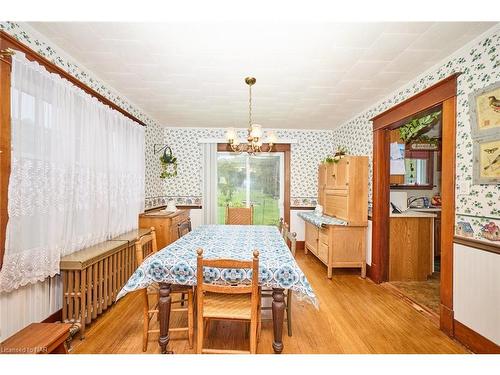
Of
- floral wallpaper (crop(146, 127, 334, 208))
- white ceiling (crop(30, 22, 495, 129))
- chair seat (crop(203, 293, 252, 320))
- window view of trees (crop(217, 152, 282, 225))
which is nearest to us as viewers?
chair seat (crop(203, 293, 252, 320))

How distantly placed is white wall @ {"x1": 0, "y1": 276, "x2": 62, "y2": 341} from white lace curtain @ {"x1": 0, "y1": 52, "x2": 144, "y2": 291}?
0.13 meters

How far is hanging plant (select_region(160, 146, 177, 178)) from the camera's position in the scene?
4641 millimetres

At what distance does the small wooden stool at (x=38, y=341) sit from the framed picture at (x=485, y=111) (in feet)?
10.9

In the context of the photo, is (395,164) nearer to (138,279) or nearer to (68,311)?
(138,279)

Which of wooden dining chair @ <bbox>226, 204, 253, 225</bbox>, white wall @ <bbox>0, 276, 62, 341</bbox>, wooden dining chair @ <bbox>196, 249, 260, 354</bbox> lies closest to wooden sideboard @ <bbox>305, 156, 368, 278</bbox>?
wooden dining chair @ <bbox>226, 204, 253, 225</bbox>

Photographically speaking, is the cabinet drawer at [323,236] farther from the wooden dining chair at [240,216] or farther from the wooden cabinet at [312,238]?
the wooden dining chair at [240,216]

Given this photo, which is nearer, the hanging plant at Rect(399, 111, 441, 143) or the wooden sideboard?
the hanging plant at Rect(399, 111, 441, 143)

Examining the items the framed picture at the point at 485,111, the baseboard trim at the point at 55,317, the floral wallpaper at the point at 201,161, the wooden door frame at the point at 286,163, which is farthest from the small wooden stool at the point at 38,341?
the wooden door frame at the point at 286,163

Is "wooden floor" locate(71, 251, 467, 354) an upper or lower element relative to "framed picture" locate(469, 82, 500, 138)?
lower

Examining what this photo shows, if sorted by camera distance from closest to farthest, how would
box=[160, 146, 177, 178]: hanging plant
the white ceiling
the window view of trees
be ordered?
the white ceiling → box=[160, 146, 177, 178]: hanging plant → the window view of trees

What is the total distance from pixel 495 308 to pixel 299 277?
4.98 ft

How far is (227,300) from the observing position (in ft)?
5.93

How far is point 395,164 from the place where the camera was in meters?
3.65

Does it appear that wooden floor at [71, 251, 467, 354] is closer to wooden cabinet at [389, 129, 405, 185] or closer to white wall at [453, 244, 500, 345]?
white wall at [453, 244, 500, 345]
